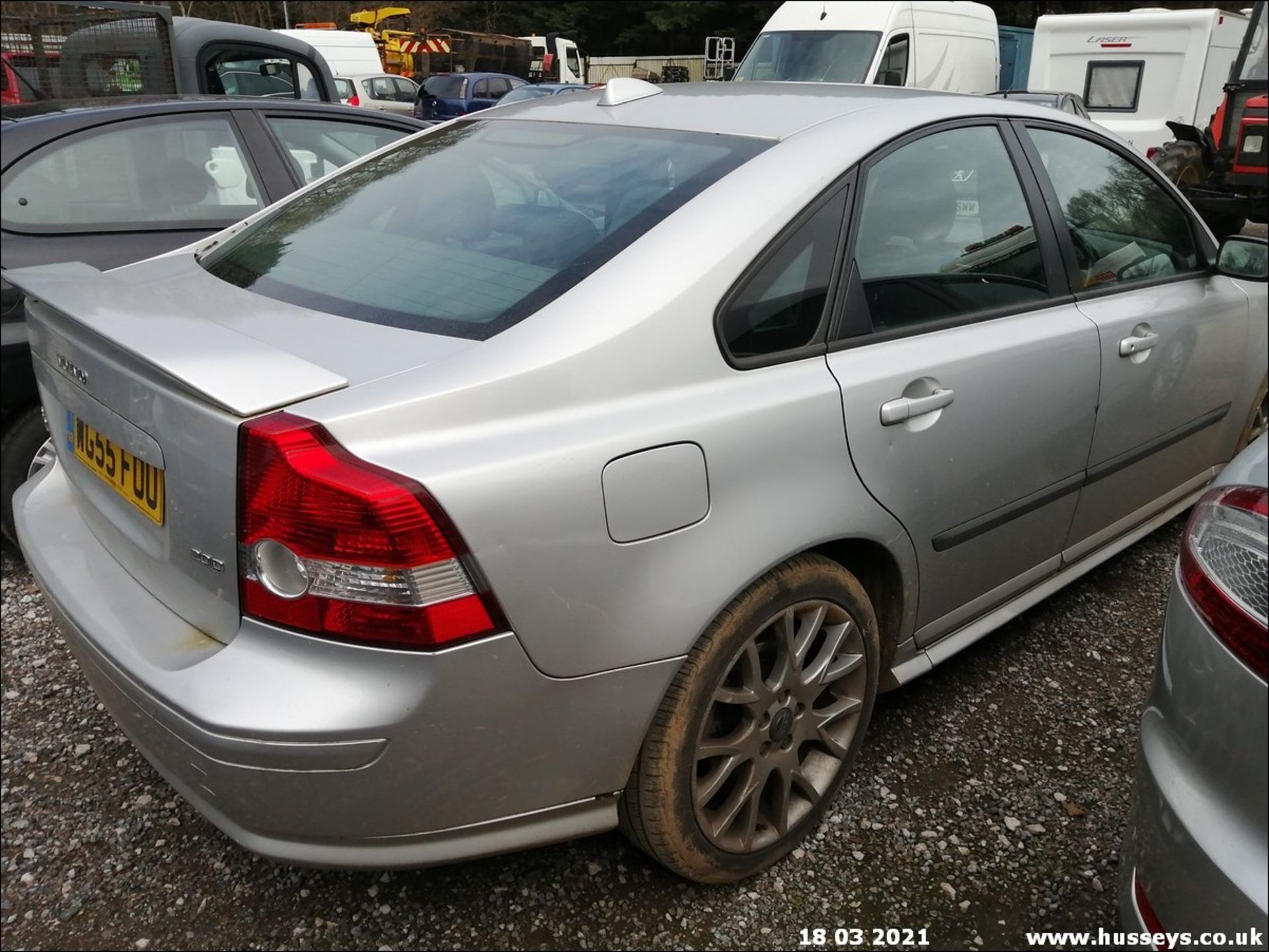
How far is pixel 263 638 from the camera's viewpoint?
158 centimetres

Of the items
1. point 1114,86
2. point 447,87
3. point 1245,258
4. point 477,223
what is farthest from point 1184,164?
point 447,87

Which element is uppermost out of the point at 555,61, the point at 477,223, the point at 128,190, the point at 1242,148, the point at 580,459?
the point at 555,61

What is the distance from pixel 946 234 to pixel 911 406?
1.77 ft

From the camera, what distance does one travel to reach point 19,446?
3266 millimetres

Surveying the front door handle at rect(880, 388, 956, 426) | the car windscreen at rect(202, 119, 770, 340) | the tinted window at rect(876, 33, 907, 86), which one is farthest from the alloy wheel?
the tinted window at rect(876, 33, 907, 86)

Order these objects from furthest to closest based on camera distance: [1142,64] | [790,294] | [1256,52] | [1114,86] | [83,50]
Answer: [1114,86] < [1142,64] < [1256,52] < [83,50] < [790,294]

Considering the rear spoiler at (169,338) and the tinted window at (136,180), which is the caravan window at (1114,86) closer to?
the tinted window at (136,180)

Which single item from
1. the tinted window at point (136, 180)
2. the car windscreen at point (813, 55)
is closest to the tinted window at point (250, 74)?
the tinted window at point (136, 180)

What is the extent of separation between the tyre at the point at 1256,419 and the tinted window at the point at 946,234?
1.46m

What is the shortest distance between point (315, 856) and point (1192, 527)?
1.48 metres

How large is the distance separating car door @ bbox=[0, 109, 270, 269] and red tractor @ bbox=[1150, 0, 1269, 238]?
810 centimetres

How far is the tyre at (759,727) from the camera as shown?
184 cm

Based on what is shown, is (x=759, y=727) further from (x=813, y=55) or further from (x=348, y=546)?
(x=813, y=55)

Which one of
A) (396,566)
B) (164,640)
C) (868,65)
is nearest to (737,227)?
(396,566)
